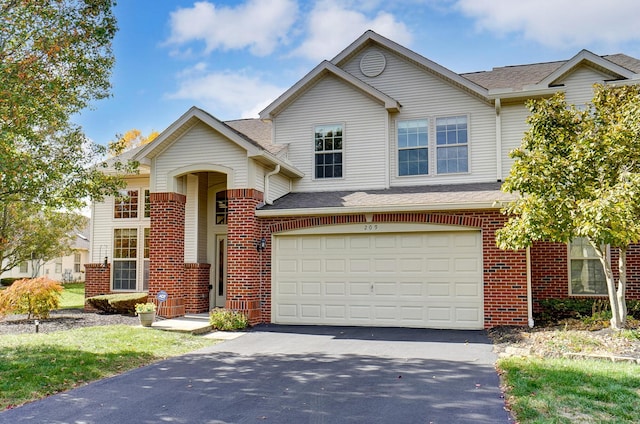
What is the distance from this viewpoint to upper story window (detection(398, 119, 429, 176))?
14.1 metres

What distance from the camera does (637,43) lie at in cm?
1543

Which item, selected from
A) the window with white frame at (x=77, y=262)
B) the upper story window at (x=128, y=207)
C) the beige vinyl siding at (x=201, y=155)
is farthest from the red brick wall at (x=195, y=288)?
the window with white frame at (x=77, y=262)

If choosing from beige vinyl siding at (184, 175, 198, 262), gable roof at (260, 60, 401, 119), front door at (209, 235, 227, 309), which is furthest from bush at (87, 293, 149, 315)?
gable roof at (260, 60, 401, 119)

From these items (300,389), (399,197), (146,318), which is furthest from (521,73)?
(146,318)

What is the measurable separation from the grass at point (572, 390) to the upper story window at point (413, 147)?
7282 mm

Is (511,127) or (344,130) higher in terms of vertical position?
(344,130)

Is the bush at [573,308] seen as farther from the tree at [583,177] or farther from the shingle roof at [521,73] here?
the shingle roof at [521,73]

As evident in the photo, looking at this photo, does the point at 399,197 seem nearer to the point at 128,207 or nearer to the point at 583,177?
the point at 583,177

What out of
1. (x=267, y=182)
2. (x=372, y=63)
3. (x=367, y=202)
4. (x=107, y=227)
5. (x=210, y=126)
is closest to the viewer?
(x=367, y=202)

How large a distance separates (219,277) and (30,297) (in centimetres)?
501

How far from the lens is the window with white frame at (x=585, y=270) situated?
12305 millimetres

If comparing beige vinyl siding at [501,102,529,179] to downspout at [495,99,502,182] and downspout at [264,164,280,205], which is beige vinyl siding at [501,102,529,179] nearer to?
downspout at [495,99,502,182]

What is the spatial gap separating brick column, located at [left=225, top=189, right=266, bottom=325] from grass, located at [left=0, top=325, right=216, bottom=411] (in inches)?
70.3

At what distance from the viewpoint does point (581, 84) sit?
44.3 feet
